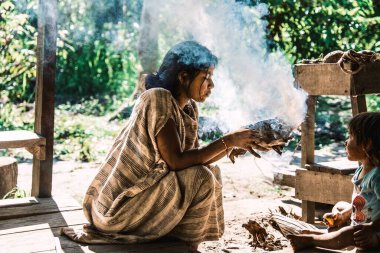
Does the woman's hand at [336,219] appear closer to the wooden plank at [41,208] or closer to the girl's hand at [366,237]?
the girl's hand at [366,237]

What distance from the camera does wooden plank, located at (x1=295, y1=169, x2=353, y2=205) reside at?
14.4 feet

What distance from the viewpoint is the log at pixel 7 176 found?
5.22 m

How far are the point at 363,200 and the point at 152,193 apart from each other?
3.64 feet

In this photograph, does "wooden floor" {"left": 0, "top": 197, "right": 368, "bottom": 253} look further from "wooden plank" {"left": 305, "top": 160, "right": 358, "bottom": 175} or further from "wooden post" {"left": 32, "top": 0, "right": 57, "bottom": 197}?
"wooden plank" {"left": 305, "top": 160, "right": 358, "bottom": 175}

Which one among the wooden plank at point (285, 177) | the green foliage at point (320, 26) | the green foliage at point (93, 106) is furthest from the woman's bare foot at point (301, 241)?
the green foliage at point (93, 106)

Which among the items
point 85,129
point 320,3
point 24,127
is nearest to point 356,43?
point 320,3

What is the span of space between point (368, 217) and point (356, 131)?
434mm

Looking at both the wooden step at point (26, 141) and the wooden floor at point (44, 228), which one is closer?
the wooden floor at point (44, 228)

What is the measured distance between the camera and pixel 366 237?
249 cm

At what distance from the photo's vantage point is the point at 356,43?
7.75m

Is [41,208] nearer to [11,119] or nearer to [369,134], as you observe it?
[369,134]

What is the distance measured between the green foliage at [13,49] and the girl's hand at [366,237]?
518 cm

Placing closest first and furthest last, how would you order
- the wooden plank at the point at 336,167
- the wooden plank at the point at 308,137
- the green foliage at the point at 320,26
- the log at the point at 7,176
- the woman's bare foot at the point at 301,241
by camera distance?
the woman's bare foot at the point at 301,241, the wooden plank at the point at 336,167, the wooden plank at the point at 308,137, the log at the point at 7,176, the green foliage at the point at 320,26

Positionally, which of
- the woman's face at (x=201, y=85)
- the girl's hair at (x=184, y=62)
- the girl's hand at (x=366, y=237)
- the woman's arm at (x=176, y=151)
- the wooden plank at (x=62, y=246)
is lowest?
the wooden plank at (x=62, y=246)
